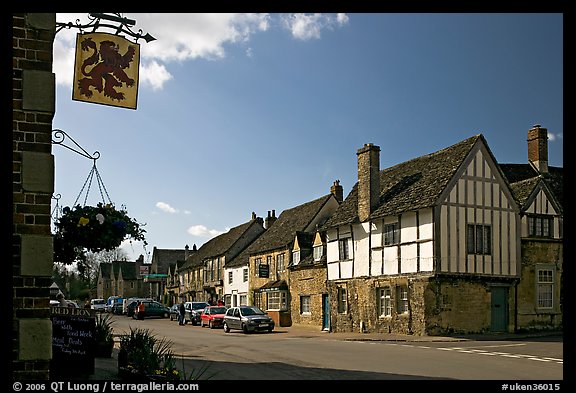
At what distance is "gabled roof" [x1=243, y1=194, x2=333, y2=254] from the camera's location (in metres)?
48.2

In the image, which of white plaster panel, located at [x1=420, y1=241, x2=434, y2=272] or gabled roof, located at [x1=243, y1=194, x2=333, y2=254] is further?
gabled roof, located at [x1=243, y1=194, x2=333, y2=254]

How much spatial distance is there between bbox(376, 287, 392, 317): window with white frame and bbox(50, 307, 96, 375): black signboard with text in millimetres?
21937

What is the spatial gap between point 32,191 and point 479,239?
26414 mm

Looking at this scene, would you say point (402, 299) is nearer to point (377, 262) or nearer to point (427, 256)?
point (377, 262)

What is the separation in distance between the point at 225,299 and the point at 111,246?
1962 inches

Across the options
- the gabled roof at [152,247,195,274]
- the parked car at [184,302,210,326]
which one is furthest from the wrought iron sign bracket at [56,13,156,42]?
the gabled roof at [152,247,195,274]

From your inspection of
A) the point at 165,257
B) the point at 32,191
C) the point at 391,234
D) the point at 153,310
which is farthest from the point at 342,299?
the point at 165,257

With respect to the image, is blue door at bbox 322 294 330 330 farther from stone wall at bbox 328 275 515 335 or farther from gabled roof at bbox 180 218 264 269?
gabled roof at bbox 180 218 264 269

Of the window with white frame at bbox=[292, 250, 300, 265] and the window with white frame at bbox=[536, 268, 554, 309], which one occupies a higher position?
the window with white frame at bbox=[292, 250, 300, 265]

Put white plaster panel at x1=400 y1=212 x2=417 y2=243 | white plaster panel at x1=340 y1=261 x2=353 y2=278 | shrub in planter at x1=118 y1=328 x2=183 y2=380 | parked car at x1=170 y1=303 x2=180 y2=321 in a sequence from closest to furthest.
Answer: shrub in planter at x1=118 y1=328 x2=183 y2=380 < white plaster panel at x1=400 y1=212 x2=417 y2=243 < white plaster panel at x1=340 y1=261 x2=353 y2=278 < parked car at x1=170 y1=303 x2=180 y2=321

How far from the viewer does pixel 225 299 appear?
5969 cm

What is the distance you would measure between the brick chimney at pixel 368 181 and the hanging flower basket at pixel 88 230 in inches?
982

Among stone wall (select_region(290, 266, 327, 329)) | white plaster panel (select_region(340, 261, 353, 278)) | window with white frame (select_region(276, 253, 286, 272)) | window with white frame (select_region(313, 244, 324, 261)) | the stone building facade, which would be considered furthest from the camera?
window with white frame (select_region(276, 253, 286, 272))

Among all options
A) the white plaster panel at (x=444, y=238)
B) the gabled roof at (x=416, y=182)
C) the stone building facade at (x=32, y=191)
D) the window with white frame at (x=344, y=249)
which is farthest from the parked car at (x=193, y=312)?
the stone building facade at (x=32, y=191)
